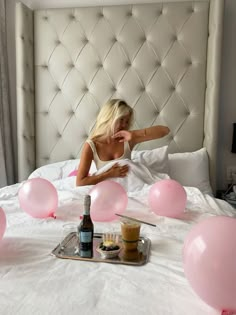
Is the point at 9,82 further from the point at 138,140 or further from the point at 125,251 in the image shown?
the point at 125,251

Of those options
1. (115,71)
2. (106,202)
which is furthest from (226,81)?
(106,202)

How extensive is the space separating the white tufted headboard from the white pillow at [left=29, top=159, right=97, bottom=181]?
0.68 feet

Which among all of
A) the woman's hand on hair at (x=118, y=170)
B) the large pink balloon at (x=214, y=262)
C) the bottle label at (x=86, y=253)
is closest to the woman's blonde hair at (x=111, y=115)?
the woman's hand on hair at (x=118, y=170)

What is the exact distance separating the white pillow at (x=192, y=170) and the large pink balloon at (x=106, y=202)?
1.10 meters

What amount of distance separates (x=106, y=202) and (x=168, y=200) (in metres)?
0.32

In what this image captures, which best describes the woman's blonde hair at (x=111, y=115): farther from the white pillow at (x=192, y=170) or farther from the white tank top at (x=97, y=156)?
the white pillow at (x=192, y=170)

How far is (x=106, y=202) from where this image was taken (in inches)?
58.9

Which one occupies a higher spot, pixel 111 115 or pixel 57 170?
pixel 111 115

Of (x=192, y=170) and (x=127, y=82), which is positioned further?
(x=127, y=82)

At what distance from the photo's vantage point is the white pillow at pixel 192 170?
255 cm

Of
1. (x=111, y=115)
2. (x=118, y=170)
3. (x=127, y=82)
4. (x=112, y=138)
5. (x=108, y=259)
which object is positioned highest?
(x=127, y=82)

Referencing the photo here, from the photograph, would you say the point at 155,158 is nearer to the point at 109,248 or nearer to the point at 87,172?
the point at 87,172

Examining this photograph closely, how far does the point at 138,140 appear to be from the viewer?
8.16ft

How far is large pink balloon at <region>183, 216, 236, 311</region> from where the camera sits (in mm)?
758
